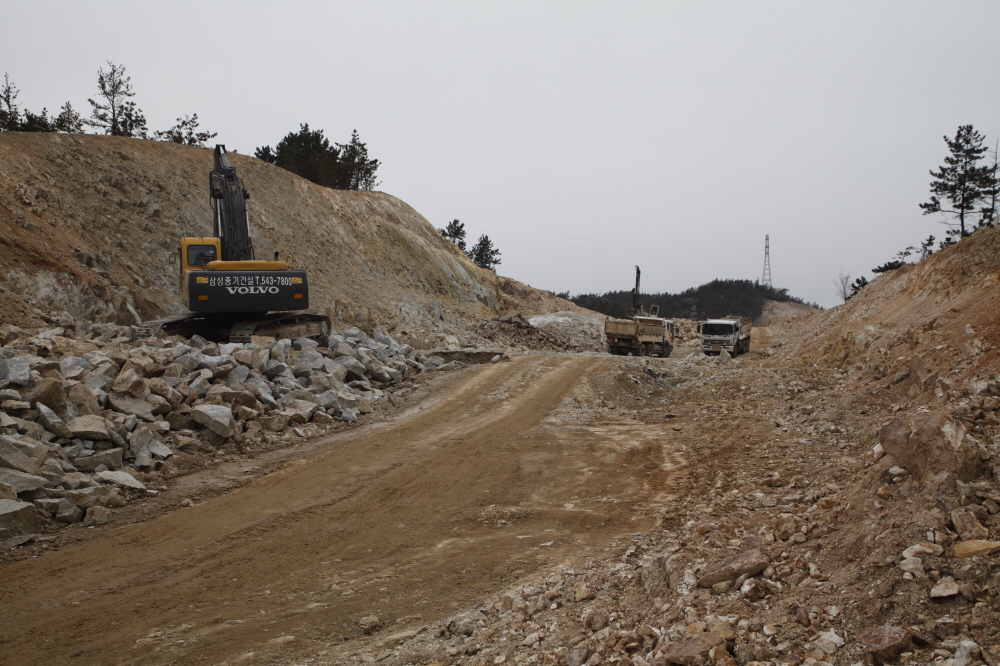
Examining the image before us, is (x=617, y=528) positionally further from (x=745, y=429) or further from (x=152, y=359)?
(x=152, y=359)

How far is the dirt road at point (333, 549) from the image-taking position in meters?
4.99

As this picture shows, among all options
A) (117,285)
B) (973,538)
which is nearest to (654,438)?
(973,538)

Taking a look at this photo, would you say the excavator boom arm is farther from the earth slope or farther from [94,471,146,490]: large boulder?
[94,471,146,490]: large boulder

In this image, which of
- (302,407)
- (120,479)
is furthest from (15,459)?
(302,407)

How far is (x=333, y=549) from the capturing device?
6.76m

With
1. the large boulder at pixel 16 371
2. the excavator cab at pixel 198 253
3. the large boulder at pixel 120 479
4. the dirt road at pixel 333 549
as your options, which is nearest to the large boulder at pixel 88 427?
the large boulder at pixel 120 479

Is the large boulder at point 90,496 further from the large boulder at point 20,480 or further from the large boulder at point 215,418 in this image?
the large boulder at point 215,418

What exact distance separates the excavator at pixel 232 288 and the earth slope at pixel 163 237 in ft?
11.2

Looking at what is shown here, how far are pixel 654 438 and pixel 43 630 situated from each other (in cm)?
930

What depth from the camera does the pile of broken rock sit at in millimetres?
7629

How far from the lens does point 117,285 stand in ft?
69.3

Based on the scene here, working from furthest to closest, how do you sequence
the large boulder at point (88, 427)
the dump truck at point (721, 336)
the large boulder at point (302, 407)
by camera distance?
the dump truck at point (721, 336), the large boulder at point (302, 407), the large boulder at point (88, 427)

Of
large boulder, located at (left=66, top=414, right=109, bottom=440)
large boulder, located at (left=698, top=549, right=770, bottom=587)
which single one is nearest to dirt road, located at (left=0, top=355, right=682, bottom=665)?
large boulder, located at (left=698, top=549, right=770, bottom=587)

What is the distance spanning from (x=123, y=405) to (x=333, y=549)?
5.36 m
